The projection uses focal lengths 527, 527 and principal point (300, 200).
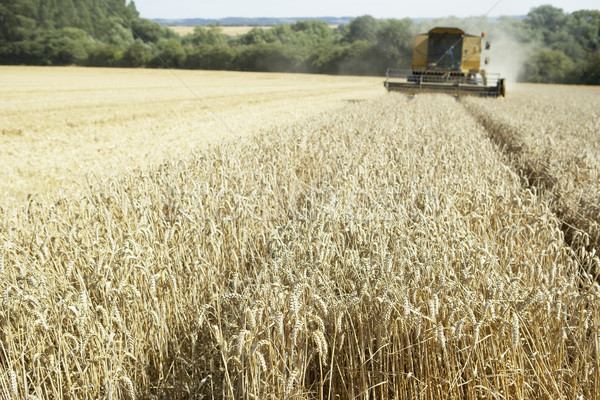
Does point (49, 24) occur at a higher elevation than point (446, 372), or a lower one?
higher

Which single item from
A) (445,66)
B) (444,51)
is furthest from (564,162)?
(444,51)

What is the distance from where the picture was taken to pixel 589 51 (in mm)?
51281

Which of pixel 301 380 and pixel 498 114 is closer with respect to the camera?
pixel 301 380

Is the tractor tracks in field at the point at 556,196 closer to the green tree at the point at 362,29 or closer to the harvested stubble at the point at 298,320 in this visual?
the harvested stubble at the point at 298,320

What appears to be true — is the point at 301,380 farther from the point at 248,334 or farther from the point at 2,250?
the point at 2,250

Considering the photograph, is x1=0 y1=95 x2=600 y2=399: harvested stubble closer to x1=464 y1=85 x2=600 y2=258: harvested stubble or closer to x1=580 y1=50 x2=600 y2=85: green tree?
x1=464 y1=85 x2=600 y2=258: harvested stubble

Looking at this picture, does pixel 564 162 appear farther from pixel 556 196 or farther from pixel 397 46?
pixel 397 46

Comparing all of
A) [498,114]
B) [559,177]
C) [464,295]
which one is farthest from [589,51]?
[464,295]

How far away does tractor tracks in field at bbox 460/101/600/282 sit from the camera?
139 inches

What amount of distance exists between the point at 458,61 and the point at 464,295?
1814cm

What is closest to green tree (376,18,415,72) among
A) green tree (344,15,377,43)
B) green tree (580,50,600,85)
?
green tree (344,15,377,43)

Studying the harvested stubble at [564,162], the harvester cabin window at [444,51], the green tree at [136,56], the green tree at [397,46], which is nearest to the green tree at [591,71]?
the green tree at [397,46]

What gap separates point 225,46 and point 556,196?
5700 cm

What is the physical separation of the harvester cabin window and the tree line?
34.0 metres
